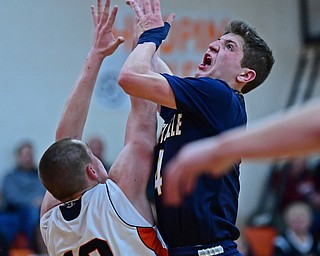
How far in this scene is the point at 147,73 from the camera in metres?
4.02

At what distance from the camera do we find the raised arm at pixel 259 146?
206cm

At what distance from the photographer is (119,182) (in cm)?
431

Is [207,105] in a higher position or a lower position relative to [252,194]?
higher

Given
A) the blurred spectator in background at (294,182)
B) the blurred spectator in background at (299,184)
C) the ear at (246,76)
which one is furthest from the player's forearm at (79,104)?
the blurred spectator in background at (294,182)

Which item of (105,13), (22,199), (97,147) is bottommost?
(22,199)

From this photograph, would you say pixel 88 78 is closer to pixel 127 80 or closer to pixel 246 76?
pixel 127 80

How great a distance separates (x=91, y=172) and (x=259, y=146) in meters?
2.27

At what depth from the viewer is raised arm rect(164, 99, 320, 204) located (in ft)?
6.75

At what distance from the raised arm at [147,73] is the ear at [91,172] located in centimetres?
51

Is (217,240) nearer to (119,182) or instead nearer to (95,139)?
(119,182)

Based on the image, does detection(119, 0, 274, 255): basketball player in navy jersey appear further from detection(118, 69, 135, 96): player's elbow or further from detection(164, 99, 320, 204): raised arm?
detection(164, 99, 320, 204): raised arm

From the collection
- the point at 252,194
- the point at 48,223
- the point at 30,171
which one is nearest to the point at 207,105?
the point at 48,223

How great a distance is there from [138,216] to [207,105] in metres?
0.68

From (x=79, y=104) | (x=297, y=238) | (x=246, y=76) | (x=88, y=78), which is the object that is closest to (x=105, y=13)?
(x=88, y=78)
